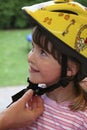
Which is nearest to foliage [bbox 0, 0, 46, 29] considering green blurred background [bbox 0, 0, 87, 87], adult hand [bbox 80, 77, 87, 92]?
green blurred background [bbox 0, 0, 87, 87]

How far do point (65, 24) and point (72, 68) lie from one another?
142mm

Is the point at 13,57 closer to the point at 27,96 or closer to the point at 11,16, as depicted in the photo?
the point at 11,16

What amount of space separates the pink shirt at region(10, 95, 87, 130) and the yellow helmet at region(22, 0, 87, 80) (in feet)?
0.48

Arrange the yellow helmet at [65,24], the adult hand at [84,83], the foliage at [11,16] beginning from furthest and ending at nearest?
1. the foliage at [11,16]
2. the adult hand at [84,83]
3. the yellow helmet at [65,24]

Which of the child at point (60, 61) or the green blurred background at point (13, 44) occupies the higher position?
the child at point (60, 61)

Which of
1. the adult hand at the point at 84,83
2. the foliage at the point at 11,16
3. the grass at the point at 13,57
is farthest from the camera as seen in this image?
the foliage at the point at 11,16

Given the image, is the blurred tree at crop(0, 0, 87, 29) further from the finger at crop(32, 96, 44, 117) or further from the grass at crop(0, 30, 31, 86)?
the finger at crop(32, 96, 44, 117)

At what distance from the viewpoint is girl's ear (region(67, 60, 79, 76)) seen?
1.10 metres

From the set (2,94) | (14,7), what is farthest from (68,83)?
(14,7)

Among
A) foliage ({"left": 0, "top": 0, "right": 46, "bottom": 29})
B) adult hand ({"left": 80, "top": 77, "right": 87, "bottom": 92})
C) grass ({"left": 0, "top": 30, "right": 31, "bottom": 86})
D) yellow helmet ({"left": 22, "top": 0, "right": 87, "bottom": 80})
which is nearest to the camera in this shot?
yellow helmet ({"left": 22, "top": 0, "right": 87, "bottom": 80})

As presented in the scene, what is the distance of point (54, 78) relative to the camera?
1.10m

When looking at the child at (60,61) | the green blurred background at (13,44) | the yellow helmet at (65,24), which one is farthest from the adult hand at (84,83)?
the green blurred background at (13,44)

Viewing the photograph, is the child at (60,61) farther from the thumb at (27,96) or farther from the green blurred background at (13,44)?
the green blurred background at (13,44)

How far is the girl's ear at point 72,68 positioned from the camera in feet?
3.62
